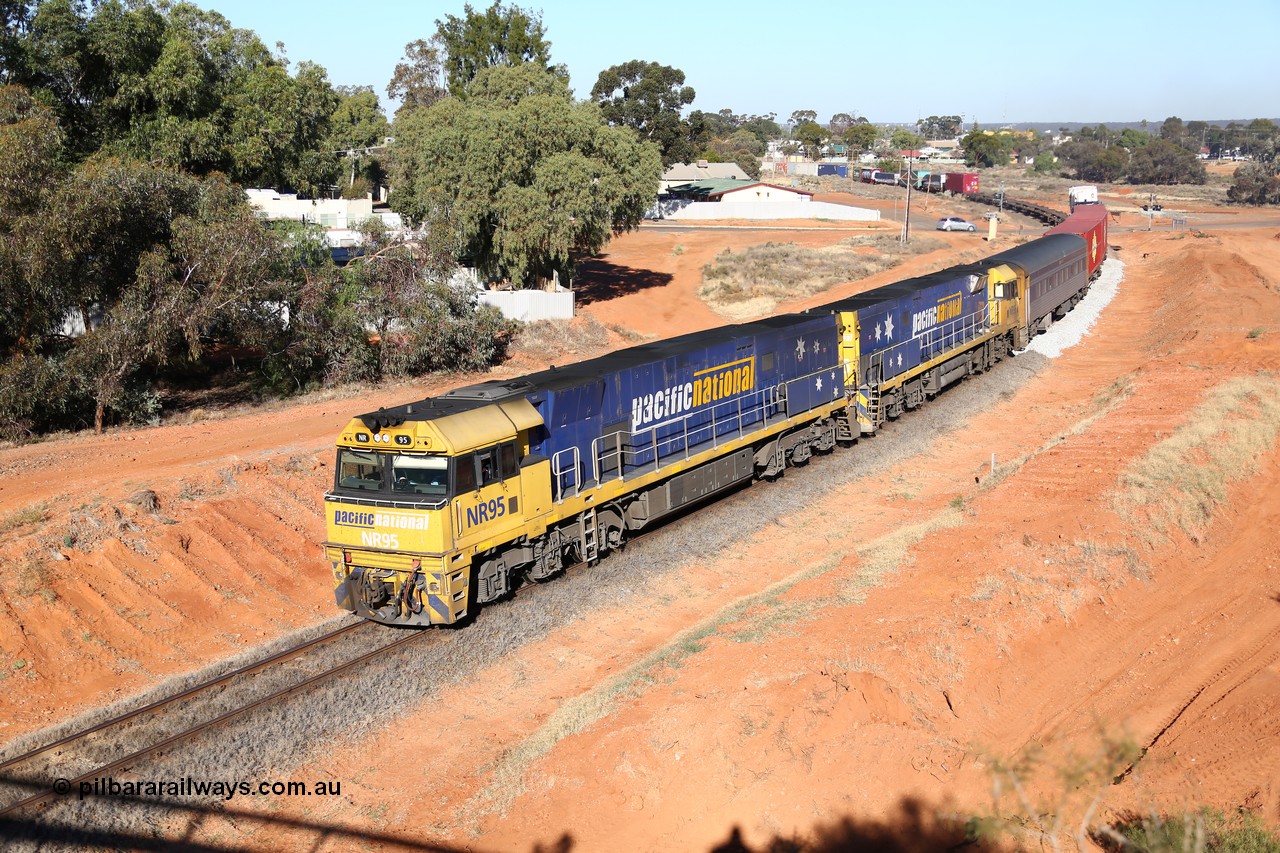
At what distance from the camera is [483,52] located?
80125mm

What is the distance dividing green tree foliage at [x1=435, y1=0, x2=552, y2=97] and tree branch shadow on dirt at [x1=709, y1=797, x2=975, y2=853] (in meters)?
73.9

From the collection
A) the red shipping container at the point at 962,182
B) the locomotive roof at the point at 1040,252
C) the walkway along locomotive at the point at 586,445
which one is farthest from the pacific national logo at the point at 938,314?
the red shipping container at the point at 962,182

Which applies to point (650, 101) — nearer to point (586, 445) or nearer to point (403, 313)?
point (403, 313)

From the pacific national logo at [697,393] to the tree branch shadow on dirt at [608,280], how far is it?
3155cm

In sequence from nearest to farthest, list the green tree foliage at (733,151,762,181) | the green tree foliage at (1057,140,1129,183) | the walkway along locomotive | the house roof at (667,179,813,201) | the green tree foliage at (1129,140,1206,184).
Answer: the walkway along locomotive < the house roof at (667,179,813,201) < the green tree foliage at (733,151,762,181) < the green tree foliage at (1129,140,1206,184) < the green tree foliage at (1057,140,1129,183)

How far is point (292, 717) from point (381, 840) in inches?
121

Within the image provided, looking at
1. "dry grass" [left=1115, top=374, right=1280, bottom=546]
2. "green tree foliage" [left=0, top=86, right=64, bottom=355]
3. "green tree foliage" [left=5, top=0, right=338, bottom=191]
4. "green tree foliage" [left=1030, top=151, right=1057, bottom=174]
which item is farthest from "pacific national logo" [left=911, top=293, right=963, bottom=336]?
"green tree foliage" [left=1030, top=151, right=1057, bottom=174]

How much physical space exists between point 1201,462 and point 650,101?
77.6 m

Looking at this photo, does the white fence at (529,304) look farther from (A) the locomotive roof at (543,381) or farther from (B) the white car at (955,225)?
(B) the white car at (955,225)

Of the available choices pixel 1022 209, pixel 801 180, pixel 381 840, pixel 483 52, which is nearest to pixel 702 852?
pixel 381 840

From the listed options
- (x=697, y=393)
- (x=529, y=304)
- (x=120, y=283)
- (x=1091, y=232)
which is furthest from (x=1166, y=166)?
(x=120, y=283)

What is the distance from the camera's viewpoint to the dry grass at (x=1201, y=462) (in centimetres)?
2200

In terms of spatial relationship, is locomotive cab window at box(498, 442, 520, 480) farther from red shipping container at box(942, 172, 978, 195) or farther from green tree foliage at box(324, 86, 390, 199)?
red shipping container at box(942, 172, 978, 195)

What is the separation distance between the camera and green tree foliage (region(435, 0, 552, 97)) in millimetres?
78562
